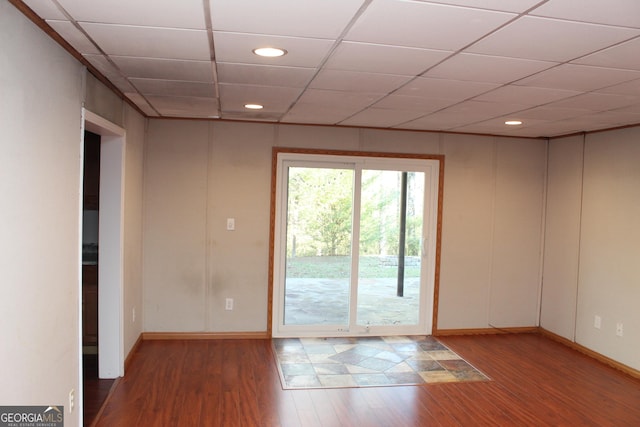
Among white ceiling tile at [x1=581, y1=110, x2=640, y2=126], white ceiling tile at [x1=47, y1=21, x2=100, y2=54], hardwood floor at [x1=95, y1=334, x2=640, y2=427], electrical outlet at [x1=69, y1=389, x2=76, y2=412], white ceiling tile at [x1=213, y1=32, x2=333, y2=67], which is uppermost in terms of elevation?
white ceiling tile at [x1=581, y1=110, x2=640, y2=126]

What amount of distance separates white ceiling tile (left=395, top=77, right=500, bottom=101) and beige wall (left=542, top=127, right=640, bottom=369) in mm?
2250

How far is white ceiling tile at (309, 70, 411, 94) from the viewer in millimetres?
2988

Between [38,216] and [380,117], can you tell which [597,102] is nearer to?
[380,117]

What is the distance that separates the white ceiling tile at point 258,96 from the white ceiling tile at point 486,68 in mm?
1091

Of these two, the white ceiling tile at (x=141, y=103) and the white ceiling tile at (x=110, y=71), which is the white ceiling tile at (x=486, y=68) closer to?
the white ceiling tile at (x=110, y=71)

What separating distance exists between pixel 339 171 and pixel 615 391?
325cm

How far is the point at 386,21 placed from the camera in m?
2.06

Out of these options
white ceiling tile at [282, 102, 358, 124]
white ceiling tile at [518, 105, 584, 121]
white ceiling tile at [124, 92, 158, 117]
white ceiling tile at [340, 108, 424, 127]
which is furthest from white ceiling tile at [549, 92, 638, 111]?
white ceiling tile at [124, 92, 158, 117]

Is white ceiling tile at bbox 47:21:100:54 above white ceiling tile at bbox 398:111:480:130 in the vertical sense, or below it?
below

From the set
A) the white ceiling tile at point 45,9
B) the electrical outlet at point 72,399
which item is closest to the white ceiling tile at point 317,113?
the white ceiling tile at point 45,9

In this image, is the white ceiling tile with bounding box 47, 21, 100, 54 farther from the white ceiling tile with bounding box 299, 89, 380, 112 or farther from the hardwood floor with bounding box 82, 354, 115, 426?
the hardwood floor with bounding box 82, 354, 115, 426

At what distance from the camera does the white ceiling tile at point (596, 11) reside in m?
1.78

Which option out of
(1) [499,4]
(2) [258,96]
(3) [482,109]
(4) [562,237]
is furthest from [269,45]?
A: (4) [562,237]

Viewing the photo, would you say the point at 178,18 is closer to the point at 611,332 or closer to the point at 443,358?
the point at 443,358
